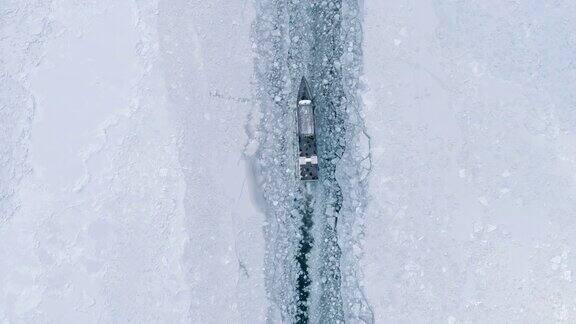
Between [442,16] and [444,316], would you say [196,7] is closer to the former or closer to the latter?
[442,16]

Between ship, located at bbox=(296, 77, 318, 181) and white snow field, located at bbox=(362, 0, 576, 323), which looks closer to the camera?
white snow field, located at bbox=(362, 0, 576, 323)

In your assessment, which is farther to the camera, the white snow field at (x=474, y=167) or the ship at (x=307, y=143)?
the ship at (x=307, y=143)

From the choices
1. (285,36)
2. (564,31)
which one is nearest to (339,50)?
(285,36)

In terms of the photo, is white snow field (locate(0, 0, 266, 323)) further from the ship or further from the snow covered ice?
the ship

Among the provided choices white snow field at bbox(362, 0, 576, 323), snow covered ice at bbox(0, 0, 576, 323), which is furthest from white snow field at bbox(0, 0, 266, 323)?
white snow field at bbox(362, 0, 576, 323)

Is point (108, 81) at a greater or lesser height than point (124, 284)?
greater

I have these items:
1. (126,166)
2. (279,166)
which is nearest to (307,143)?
(279,166)

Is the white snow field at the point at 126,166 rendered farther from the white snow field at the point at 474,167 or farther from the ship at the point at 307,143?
the white snow field at the point at 474,167

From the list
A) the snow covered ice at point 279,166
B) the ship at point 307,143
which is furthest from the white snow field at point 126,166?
the ship at point 307,143
